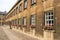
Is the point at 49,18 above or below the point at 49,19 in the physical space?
above

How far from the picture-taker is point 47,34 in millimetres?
16844

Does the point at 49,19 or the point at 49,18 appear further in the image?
the point at 49,18

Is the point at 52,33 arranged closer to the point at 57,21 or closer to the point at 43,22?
the point at 57,21

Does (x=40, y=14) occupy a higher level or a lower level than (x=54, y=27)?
higher

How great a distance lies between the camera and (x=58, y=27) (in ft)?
50.4

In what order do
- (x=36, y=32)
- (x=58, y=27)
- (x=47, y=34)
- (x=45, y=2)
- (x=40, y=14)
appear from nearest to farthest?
(x=58, y=27)
(x=47, y=34)
(x=45, y=2)
(x=40, y=14)
(x=36, y=32)

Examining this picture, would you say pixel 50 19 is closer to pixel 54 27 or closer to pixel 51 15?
pixel 51 15

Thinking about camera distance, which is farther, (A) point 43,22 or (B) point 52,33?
(A) point 43,22

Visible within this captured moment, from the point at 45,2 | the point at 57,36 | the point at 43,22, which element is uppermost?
the point at 45,2

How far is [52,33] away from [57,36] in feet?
1.79

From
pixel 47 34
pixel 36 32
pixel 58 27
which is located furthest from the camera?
pixel 36 32

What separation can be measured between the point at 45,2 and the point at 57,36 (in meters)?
4.49

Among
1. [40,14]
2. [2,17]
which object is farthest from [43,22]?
[2,17]

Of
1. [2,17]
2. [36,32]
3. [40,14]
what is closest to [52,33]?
[40,14]
